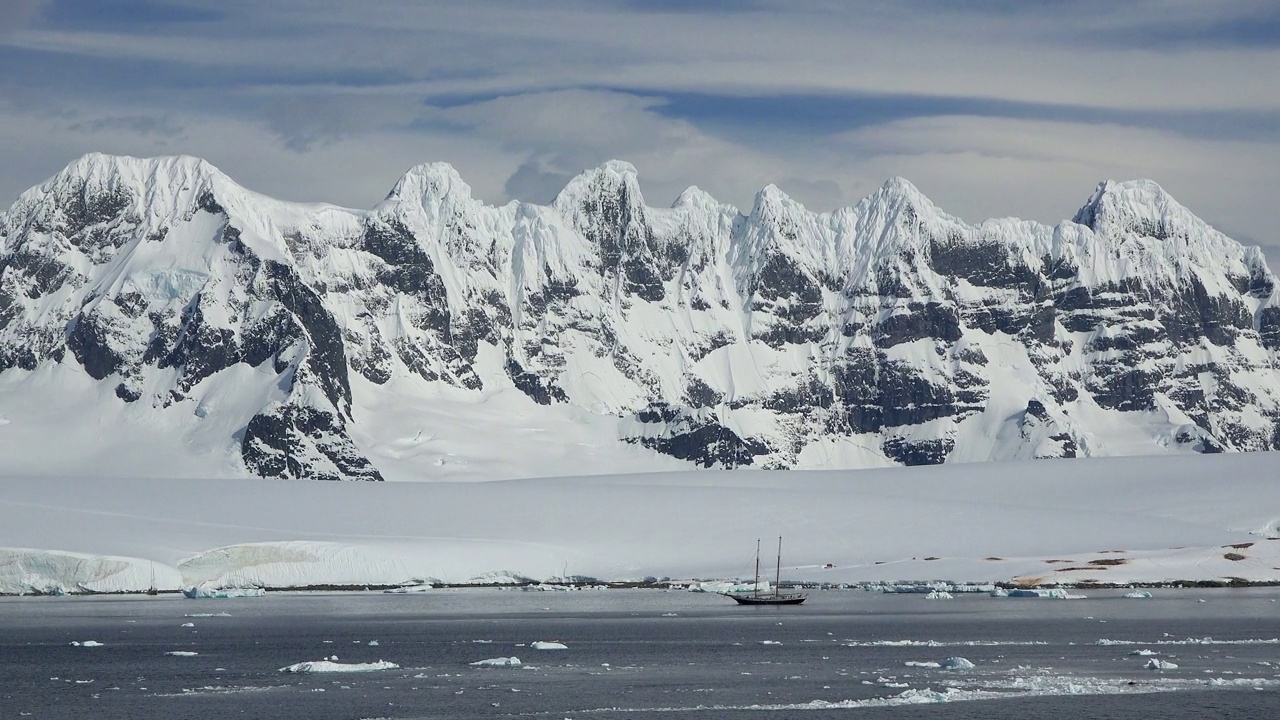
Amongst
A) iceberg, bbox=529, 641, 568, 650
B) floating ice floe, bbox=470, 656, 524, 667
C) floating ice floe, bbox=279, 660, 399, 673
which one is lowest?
floating ice floe, bbox=279, 660, 399, 673

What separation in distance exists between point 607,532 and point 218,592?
3207 centimetres

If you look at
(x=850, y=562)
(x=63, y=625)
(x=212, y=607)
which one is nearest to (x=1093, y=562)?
(x=850, y=562)

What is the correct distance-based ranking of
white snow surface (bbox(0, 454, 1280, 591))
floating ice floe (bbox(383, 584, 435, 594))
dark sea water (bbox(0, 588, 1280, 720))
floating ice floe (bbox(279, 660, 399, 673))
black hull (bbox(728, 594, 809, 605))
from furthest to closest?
floating ice floe (bbox(383, 584, 435, 594)) → white snow surface (bbox(0, 454, 1280, 591)) → black hull (bbox(728, 594, 809, 605)) → floating ice floe (bbox(279, 660, 399, 673)) → dark sea water (bbox(0, 588, 1280, 720))

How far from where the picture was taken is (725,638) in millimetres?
87625

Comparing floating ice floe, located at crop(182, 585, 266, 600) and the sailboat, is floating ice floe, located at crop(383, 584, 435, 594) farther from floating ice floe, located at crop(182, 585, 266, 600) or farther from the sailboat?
the sailboat

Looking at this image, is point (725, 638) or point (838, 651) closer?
point (838, 651)

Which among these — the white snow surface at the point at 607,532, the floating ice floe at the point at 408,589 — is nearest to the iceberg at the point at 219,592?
the white snow surface at the point at 607,532

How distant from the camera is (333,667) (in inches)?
2840

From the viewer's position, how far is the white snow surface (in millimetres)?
123312

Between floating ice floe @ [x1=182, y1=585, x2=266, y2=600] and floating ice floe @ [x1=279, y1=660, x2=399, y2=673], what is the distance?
46.6 meters

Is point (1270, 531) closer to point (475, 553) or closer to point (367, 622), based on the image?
point (475, 553)

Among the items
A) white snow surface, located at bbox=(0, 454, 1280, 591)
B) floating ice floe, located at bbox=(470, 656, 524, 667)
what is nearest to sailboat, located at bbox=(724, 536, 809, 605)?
white snow surface, located at bbox=(0, 454, 1280, 591)

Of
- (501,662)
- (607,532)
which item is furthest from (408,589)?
(501,662)

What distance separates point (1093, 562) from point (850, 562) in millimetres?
18124
